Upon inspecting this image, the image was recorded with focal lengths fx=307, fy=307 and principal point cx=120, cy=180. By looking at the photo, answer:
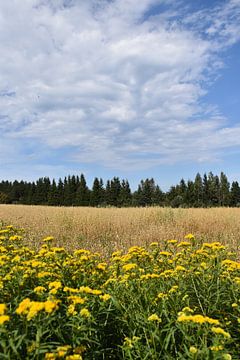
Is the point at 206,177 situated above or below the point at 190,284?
above

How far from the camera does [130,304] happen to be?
2.20 meters

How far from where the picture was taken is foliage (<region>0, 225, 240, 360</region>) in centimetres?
173

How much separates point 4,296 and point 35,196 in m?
58.7

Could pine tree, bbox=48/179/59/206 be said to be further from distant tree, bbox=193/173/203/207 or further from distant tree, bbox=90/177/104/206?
distant tree, bbox=193/173/203/207

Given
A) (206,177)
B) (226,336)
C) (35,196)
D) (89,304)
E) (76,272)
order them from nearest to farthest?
(226,336), (89,304), (76,272), (206,177), (35,196)

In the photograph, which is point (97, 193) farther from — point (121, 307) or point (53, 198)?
point (121, 307)

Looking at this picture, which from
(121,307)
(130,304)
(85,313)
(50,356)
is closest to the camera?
(50,356)

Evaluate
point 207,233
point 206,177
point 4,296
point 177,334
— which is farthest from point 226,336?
point 206,177

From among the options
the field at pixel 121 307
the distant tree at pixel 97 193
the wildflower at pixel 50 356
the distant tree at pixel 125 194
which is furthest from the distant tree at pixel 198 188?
the wildflower at pixel 50 356

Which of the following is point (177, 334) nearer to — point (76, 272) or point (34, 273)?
point (76, 272)

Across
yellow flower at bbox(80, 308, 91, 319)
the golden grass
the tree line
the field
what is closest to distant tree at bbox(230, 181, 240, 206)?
the tree line

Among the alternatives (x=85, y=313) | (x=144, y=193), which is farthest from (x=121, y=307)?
(x=144, y=193)

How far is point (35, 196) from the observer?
58.8 m

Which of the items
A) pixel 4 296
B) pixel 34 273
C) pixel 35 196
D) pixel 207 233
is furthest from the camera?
pixel 35 196
